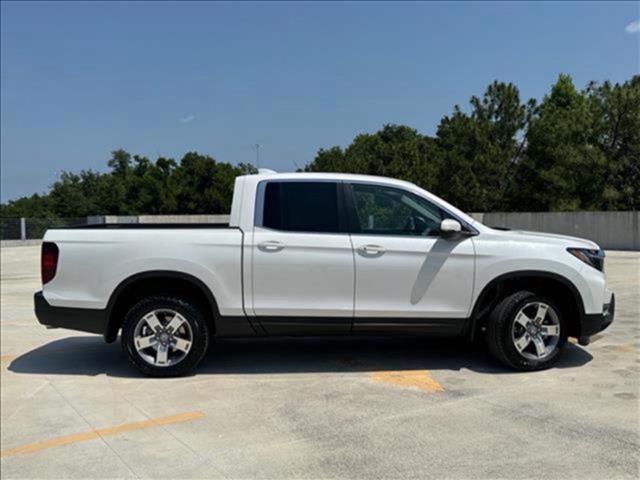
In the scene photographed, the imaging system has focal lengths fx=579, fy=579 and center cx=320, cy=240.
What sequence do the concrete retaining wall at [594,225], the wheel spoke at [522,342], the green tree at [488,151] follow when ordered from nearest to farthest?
the wheel spoke at [522,342]
the concrete retaining wall at [594,225]
the green tree at [488,151]

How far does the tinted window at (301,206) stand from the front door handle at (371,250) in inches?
11.9

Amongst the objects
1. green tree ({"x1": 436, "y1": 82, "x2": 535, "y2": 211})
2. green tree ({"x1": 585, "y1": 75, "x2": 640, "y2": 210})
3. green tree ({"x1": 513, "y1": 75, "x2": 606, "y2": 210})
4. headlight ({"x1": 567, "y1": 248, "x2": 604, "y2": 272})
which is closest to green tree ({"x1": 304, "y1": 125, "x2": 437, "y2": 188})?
green tree ({"x1": 436, "y1": 82, "x2": 535, "y2": 211})

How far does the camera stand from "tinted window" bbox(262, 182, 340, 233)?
5547mm

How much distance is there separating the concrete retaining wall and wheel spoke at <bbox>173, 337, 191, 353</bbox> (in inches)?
948

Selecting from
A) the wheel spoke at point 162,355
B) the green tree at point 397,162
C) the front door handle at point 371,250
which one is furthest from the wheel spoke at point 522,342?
the green tree at point 397,162

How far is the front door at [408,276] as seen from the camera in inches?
215

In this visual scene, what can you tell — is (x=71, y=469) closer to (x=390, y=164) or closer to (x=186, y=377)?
(x=186, y=377)

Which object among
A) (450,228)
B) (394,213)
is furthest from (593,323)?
(394,213)

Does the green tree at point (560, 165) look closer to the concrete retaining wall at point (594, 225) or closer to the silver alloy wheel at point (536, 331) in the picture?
the concrete retaining wall at point (594, 225)

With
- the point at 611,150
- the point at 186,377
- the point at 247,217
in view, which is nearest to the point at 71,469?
the point at 186,377

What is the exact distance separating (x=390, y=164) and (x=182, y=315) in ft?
110

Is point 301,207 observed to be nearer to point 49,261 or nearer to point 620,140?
point 49,261

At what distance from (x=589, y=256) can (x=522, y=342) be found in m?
1.08

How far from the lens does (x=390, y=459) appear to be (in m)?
3.74
